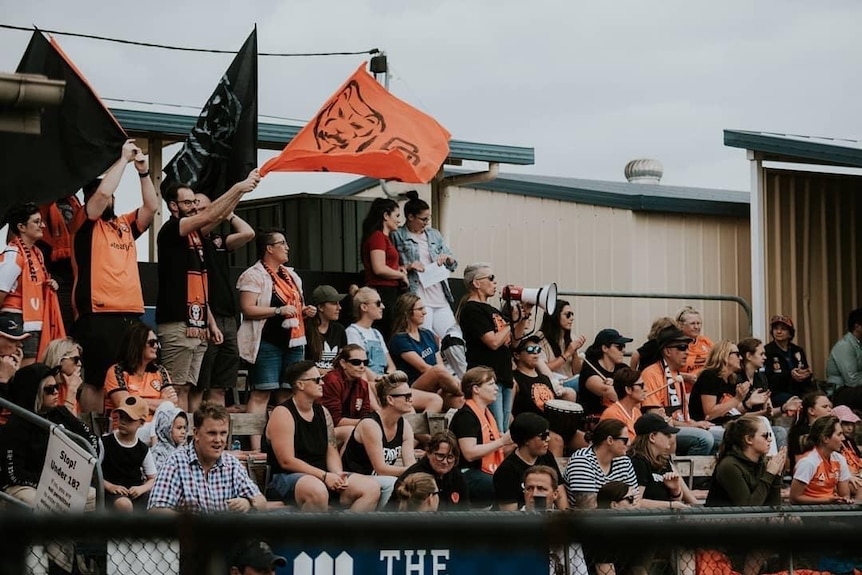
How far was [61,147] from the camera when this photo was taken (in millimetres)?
11242

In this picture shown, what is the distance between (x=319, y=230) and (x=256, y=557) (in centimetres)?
1179

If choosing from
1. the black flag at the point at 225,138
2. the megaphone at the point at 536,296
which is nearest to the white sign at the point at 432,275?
the megaphone at the point at 536,296

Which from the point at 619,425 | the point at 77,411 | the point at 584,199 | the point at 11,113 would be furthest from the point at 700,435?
the point at 11,113

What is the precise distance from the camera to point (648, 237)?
1839 centimetres

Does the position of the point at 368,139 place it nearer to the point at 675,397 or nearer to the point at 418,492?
the point at 675,397

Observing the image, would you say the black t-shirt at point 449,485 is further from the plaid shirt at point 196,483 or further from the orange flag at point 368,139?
the orange flag at point 368,139

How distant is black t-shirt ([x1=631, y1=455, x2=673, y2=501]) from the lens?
10.1 meters

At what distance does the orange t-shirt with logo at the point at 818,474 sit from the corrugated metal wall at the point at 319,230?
6.15 metres

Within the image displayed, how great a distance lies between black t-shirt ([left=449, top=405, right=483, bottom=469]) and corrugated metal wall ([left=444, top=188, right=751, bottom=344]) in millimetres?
7283

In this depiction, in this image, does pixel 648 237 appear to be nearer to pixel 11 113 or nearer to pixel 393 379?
pixel 393 379

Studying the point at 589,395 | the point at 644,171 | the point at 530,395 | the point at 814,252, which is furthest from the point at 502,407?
the point at 644,171

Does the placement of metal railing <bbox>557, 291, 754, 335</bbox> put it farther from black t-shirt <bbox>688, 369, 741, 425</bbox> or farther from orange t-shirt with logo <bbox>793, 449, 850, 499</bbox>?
orange t-shirt with logo <bbox>793, 449, 850, 499</bbox>

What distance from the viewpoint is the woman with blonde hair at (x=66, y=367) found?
30.5 feet

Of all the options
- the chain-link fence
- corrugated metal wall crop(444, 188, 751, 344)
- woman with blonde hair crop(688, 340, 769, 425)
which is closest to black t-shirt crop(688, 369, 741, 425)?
woman with blonde hair crop(688, 340, 769, 425)
